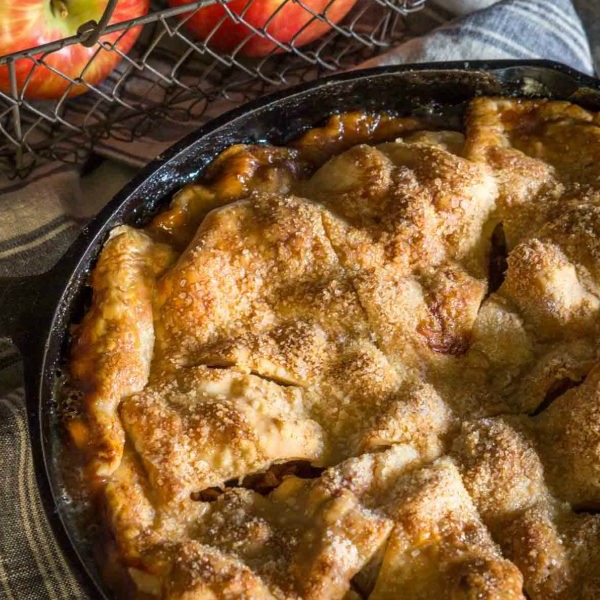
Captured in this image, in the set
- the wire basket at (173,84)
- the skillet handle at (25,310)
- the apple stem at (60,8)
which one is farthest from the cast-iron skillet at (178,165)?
the apple stem at (60,8)

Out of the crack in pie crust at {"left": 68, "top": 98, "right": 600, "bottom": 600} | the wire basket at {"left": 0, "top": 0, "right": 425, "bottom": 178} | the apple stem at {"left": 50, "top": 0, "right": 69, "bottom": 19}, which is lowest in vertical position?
the crack in pie crust at {"left": 68, "top": 98, "right": 600, "bottom": 600}

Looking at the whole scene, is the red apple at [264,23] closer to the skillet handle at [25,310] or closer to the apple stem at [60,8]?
the apple stem at [60,8]

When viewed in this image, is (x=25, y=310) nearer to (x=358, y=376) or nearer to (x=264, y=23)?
(x=358, y=376)

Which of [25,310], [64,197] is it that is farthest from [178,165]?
[64,197]

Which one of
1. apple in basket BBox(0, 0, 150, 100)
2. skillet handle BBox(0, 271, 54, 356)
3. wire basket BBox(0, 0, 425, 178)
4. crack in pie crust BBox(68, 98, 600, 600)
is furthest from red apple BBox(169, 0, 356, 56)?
skillet handle BBox(0, 271, 54, 356)

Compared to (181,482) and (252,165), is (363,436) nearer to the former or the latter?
(181,482)

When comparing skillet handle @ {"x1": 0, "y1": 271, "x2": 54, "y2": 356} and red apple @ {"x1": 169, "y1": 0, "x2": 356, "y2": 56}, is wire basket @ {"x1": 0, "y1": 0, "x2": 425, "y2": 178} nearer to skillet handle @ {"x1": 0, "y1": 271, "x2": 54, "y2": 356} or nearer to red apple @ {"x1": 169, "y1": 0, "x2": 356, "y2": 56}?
red apple @ {"x1": 169, "y1": 0, "x2": 356, "y2": 56}
